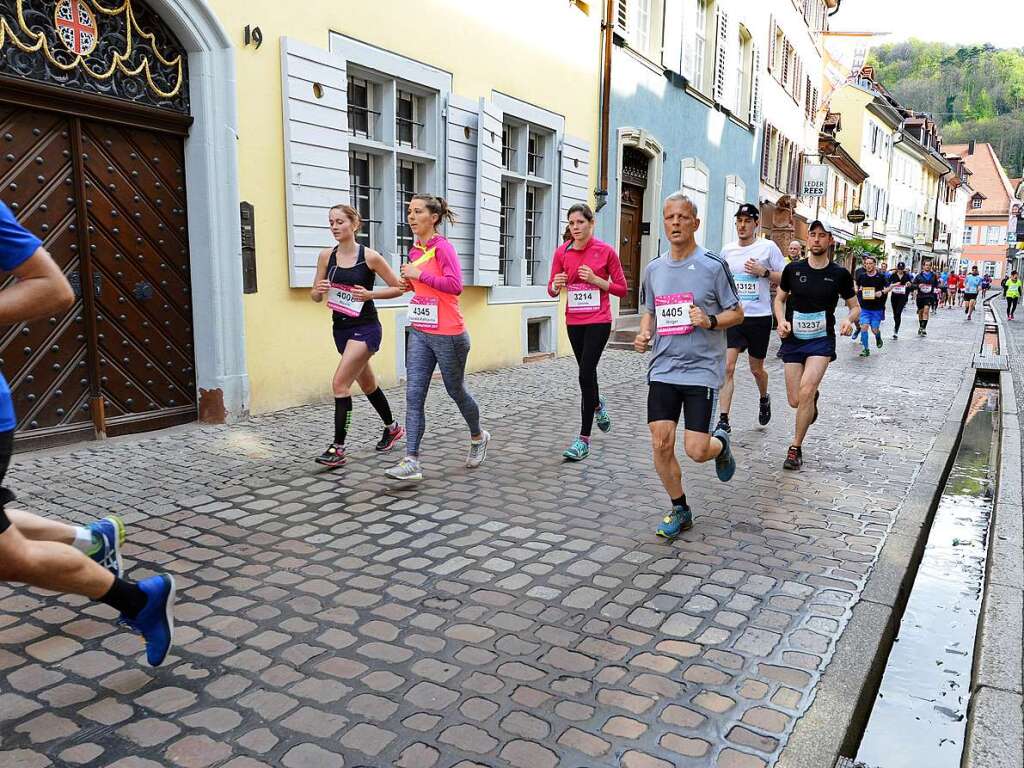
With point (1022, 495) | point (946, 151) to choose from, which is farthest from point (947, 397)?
point (946, 151)

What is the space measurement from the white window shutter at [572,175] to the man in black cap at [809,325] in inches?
235

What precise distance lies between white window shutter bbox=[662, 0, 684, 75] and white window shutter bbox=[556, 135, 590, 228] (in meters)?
3.67

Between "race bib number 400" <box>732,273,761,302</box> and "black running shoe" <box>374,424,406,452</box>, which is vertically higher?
"race bib number 400" <box>732,273,761,302</box>

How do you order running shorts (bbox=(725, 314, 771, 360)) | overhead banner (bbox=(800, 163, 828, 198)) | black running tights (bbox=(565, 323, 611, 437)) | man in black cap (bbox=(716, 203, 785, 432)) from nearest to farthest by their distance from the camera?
black running tights (bbox=(565, 323, 611, 437)) < man in black cap (bbox=(716, 203, 785, 432)) < running shorts (bbox=(725, 314, 771, 360)) < overhead banner (bbox=(800, 163, 828, 198))

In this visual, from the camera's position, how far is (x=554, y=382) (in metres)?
9.95

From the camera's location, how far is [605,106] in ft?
42.4

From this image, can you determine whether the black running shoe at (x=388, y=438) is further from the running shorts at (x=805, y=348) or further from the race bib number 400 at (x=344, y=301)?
the running shorts at (x=805, y=348)

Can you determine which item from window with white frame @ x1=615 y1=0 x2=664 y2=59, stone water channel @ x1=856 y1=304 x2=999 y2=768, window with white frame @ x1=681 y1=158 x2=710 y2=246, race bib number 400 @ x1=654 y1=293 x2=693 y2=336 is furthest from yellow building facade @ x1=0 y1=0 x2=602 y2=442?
window with white frame @ x1=681 y1=158 x2=710 y2=246

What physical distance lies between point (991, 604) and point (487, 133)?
7905 mm

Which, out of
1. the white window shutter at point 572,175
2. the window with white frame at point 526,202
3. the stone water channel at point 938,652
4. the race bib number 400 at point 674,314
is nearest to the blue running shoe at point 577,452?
the race bib number 400 at point 674,314

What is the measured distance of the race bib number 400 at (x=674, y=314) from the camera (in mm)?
4359

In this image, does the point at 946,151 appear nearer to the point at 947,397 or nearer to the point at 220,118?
the point at 947,397

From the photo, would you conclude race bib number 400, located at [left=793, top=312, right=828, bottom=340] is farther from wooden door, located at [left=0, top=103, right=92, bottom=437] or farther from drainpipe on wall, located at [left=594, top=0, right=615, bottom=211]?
drainpipe on wall, located at [left=594, top=0, right=615, bottom=211]

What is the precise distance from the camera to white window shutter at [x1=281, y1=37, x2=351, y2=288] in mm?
7398
